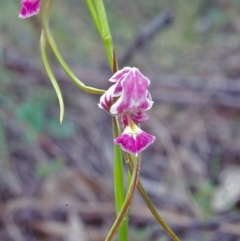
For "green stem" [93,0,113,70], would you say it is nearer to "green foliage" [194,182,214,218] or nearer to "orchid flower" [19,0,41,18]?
"orchid flower" [19,0,41,18]

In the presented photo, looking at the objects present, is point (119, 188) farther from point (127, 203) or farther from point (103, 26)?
point (103, 26)

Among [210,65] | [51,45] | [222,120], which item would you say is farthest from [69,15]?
[51,45]

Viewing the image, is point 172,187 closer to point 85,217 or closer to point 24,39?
point 85,217

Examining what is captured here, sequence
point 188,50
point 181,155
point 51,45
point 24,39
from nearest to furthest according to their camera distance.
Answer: point 51,45
point 181,155
point 24,39
point 188,50

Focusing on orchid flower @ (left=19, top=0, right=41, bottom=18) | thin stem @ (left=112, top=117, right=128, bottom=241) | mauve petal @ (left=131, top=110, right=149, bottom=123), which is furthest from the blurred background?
orchid flower @ (left=19, top=0, right=41, bottom=18)

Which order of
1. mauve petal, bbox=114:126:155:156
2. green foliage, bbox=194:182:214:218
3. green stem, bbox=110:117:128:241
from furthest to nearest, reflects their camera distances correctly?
1. green foliage, bbox=194:182:214:218
2. green stem, bbox=110:117:128:241
3. mauve petal, bbox=114:126:155:156

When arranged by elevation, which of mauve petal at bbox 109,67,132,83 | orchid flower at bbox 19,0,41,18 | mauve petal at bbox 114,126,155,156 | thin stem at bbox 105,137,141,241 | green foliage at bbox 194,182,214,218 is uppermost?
green foliage at bbox 194,182,214,218
